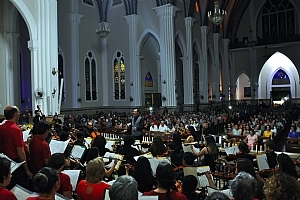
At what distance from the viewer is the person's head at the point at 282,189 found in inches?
97.0

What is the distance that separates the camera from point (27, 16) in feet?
50.0

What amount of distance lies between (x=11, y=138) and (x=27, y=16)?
1249 cm

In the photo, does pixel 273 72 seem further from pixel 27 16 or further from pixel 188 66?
pixel 27 16

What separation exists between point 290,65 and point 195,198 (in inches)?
1484

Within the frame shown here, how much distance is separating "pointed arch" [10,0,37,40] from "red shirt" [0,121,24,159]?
12171 millimetres

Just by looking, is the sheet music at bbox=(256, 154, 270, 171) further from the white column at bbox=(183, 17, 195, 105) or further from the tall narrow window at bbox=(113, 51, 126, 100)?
the tall narrow window at bbox=(113, 51, 126, 100)

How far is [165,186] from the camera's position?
3.38m

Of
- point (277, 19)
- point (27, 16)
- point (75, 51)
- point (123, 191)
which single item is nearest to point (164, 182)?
point (123, 191)

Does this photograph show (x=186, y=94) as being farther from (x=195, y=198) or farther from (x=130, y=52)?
(x=195, y=198)

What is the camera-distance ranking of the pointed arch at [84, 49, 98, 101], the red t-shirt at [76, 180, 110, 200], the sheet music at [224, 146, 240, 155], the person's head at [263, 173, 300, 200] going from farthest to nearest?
the pointed arch at [84, 49, 98, 101]
the sheet music at [224, 146, 240, 155]
the red t-shirt at [76, 180, 110, 200]
the person's head at [263, 173, 300, 200]

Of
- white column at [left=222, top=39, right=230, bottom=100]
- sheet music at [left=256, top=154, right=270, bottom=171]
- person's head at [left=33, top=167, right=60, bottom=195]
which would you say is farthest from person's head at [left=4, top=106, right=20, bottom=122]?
white column at [left=222, top=39, right=230, bottom=100]

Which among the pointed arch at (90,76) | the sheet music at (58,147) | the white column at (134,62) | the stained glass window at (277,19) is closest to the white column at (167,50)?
the white column at (134,62)

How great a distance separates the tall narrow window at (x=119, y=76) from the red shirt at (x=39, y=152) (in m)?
22.2

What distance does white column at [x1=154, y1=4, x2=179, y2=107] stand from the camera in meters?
23.6
